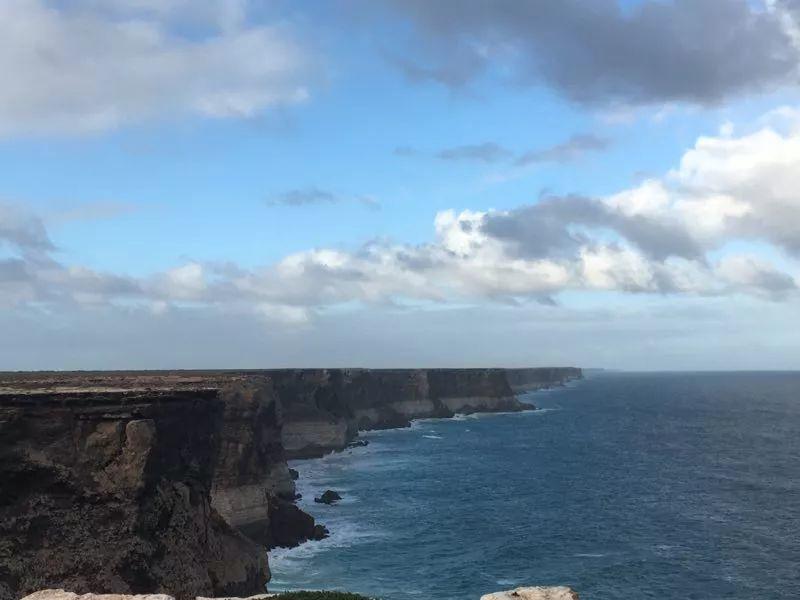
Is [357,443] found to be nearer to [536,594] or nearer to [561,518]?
[561,518]

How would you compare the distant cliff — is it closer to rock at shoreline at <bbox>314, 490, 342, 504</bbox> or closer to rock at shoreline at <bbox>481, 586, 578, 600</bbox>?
rock at shoreline at <bbox>481, 586, 578, 600</bbox>

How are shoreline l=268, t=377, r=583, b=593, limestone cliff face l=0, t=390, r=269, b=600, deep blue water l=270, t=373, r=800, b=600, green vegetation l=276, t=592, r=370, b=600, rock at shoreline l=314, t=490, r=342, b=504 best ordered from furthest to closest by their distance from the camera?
rock at shoreline l=314, t=490, r=342, b=504, shoreline l=268, t=377, r=583, b=593, deep blue water l=270, t=373, r=800, b=600, limestone cliff face l=0, t=390, r=269, b=600, green vegetation l=276, t=592, r=370, b=600

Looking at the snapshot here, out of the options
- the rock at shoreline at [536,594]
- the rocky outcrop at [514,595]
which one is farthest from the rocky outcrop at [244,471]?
the rock at shoreline at [536,594]

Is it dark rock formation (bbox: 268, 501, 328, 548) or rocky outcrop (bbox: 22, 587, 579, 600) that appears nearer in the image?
rocky outcrop (bbox: 22, 587, 579, 600)

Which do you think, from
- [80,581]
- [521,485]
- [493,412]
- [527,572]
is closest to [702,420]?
[493,412]

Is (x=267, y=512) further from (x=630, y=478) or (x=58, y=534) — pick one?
(x=630, y=478)

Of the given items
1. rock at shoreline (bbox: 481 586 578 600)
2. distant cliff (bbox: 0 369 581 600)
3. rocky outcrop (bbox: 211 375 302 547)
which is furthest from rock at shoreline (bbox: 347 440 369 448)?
rock at shoreline (bbox: 481 586 578 600)
